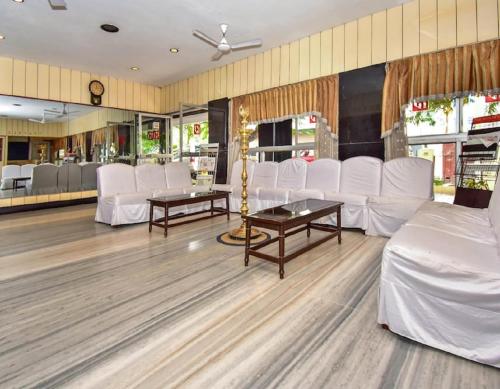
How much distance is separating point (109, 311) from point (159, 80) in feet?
22.8

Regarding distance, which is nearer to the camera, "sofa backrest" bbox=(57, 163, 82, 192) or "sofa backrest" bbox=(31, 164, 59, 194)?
"sofa backrest" bbox=(31, 164, 59, 194)

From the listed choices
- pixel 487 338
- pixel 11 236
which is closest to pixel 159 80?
pixel 11 236

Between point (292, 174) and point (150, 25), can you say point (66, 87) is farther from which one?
point (292, 174)

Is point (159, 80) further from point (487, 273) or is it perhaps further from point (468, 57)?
point (487, 273)

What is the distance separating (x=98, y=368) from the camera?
135 cm

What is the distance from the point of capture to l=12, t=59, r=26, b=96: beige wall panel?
5.88 meters

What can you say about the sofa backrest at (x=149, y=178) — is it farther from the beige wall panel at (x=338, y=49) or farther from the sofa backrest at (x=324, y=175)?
the beige wall panel at (x=338, y=49)

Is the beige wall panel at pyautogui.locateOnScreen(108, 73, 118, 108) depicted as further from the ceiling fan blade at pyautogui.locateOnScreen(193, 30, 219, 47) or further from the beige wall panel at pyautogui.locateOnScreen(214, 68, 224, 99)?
the ceiling fan blade at pyautogui.locateOnScreen(193, 30, 219, 47)

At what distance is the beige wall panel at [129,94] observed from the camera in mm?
7523

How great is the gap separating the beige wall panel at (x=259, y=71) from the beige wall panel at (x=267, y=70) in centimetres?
7

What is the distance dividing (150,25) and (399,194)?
14.7ft

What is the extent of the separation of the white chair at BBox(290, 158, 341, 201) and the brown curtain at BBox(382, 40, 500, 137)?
Answer: 88 cm

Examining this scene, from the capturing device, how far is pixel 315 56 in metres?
5.09

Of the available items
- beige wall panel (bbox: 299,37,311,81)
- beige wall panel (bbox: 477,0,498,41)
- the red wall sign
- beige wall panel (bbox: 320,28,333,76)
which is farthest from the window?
beige wall panel (bbox: 299,37,311,81)
